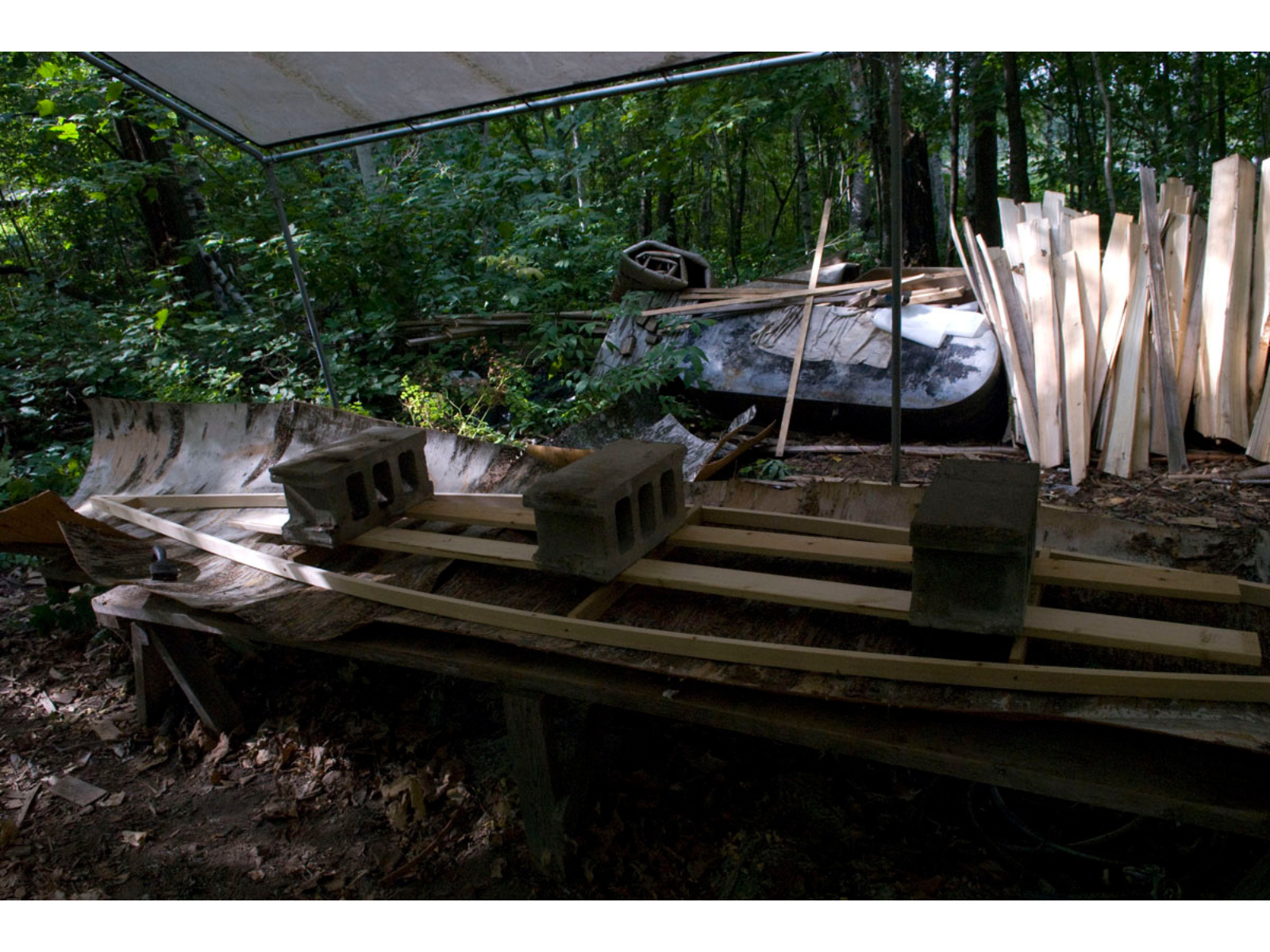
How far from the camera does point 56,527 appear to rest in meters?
3.15

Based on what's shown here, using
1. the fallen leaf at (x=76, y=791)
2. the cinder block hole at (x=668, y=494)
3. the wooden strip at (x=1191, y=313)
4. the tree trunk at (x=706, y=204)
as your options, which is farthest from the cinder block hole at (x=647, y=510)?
the tree trunk at (x=706, y=204)

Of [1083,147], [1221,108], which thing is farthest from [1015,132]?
[1221,108]

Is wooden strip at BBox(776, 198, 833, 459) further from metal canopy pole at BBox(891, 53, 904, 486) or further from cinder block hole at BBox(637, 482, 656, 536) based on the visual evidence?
cinder block hole at BBox(637, 482, 656, 536)

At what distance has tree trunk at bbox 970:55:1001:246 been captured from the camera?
9.57 meters

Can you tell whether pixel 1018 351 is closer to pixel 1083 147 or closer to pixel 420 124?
pixel 420 124

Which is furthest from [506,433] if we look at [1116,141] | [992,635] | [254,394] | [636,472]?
[1116,141]

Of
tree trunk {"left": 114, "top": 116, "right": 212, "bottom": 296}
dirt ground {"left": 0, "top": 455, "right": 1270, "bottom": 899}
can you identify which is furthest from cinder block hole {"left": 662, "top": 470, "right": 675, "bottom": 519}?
tree trunk {"left": 114, "top": 116, "right": 212, "bottom": 296}

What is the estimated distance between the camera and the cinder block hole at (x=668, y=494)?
111 inches

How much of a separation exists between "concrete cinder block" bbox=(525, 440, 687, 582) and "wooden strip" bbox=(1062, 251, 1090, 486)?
3316mm

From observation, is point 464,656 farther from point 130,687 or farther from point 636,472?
point 130,687

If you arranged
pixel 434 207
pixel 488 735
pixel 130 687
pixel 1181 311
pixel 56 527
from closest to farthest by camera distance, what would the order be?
pixel 56 527
pixel 488 735
pixel 130 687
pixel 1181 311
pixel 434 207

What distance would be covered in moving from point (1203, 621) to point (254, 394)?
694cm

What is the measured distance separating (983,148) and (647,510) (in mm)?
8965

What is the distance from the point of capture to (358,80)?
11.9 feet
